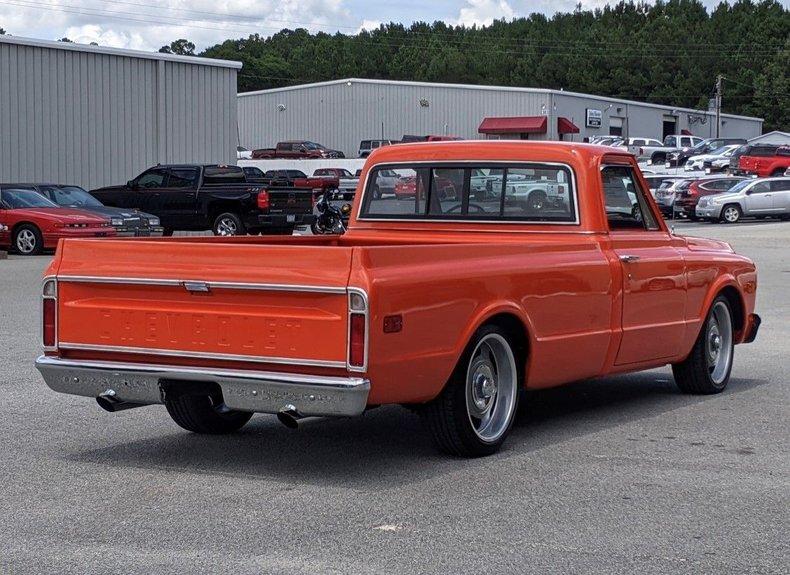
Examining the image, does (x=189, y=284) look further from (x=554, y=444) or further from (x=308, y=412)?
(x=554, y=444)

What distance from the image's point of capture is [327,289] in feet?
21.3

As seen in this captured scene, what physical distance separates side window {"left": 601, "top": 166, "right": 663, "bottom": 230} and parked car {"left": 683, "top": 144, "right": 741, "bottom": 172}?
54507mm

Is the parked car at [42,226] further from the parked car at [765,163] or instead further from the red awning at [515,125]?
the red awning at [515,125]

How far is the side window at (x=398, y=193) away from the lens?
30.3 feet

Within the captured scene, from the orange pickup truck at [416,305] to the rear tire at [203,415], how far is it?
14 mm

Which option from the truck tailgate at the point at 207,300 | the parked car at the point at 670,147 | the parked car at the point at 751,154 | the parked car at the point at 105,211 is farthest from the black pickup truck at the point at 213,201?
the parked car at the point at 670,147

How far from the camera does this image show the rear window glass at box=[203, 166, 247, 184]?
1215 inches

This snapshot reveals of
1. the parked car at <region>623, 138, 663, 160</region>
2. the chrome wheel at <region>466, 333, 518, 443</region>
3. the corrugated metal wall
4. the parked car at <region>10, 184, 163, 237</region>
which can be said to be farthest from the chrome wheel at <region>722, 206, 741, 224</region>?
the chrome wheel at <region>466, 333, 518, 443</region>

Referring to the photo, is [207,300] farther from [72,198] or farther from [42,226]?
[72,198]

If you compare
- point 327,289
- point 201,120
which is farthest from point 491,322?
point 201,120

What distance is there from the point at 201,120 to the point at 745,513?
36.2 meters

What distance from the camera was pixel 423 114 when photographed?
82.7 m

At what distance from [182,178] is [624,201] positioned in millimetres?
22757

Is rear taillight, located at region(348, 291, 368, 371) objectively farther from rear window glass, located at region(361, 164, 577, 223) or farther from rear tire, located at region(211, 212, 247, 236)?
rear tire, located at region(211, 212, 247, 236)
